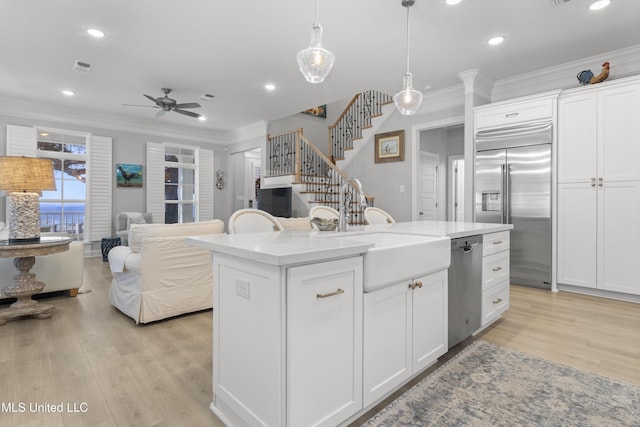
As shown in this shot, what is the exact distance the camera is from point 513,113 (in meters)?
4.27

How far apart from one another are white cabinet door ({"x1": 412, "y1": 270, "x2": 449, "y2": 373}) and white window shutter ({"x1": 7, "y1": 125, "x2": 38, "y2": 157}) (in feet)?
23.8

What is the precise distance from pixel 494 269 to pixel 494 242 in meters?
0.22

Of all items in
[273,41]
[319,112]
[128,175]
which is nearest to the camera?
[273,41]

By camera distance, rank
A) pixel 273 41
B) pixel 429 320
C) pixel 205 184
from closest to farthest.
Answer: pixel 429 320 < pixel 273 41 < pixel 205 184

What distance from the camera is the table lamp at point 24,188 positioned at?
2877 mm

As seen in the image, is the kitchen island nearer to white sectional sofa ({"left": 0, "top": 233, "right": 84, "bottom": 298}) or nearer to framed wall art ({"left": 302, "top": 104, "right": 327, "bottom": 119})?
white sectional sofa ({"left": 0, "top": 233, "right": 84, "bottom": 298})

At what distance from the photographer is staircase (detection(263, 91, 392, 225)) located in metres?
6.73

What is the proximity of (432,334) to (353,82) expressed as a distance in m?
4.04

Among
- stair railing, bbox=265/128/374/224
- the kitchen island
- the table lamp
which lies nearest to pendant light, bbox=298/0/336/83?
the kitchen island

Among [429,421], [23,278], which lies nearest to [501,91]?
[429,421]

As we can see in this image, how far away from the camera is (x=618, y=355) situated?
2.27 meters

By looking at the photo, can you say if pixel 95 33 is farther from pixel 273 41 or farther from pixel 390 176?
pixel 390 176

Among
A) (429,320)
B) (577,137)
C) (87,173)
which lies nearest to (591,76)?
(577,137)

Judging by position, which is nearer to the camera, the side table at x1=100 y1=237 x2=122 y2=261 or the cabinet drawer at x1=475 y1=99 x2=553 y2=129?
the cabinet drawer at x1=475 y1=99 x2=553 y2=129
